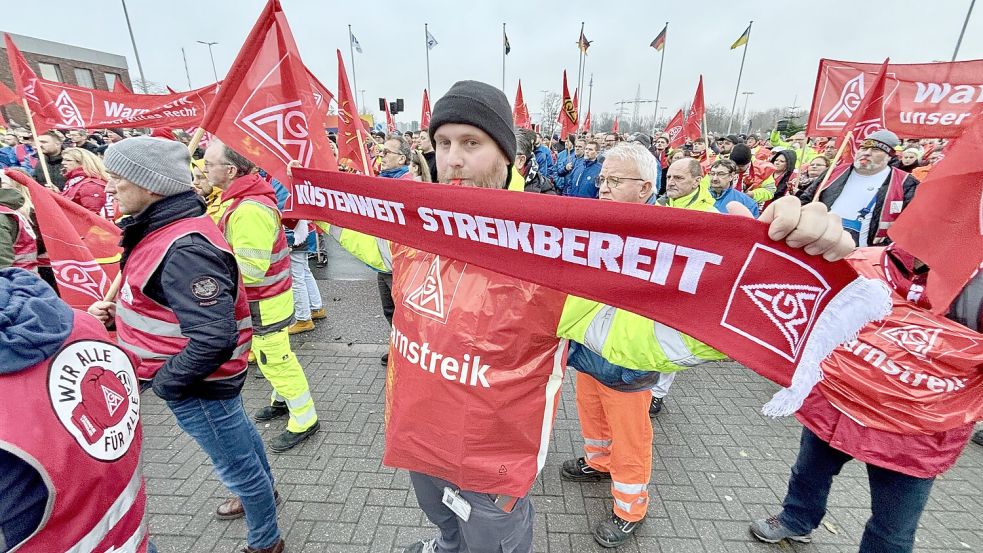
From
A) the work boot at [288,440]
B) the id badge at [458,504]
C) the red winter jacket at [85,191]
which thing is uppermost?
the red winter jacket at [85,191]

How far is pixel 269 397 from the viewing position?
4.21 meters

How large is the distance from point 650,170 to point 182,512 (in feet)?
12.5

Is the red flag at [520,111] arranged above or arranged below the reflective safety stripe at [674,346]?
above

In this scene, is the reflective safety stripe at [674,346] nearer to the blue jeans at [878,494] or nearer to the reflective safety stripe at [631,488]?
the blue jeans at [878,494]

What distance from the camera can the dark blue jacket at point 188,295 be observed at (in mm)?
1894

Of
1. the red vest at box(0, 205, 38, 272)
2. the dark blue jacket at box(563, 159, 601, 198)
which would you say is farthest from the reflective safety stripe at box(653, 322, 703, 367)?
the dark blue jacket at box(563, 159, 601, 198)

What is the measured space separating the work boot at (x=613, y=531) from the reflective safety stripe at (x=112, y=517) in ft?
8.05

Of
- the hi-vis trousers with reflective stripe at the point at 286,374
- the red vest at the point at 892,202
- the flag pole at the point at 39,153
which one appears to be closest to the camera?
the hi-vis trousers with reflective stripe at the point at 286,374

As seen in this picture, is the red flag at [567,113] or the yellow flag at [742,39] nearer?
the red flag at [567,113]

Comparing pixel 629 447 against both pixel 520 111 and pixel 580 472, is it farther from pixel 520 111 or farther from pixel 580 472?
pixel 520 111

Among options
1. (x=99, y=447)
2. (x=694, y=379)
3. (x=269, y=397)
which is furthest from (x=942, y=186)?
(x=269, y=397)

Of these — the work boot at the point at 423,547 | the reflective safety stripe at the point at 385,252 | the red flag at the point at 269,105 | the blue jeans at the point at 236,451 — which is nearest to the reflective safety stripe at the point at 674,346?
the reflective safety stripe at the point at 385,252

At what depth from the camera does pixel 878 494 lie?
2023 millimetres

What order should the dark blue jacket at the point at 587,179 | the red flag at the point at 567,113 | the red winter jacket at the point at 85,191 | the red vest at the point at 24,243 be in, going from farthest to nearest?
the red flag at the point at 567,113 < the dark blue jacket at the point at 587,179 < the red winter jacket at the point at 85,191 < the red vest at the point at 24,243
